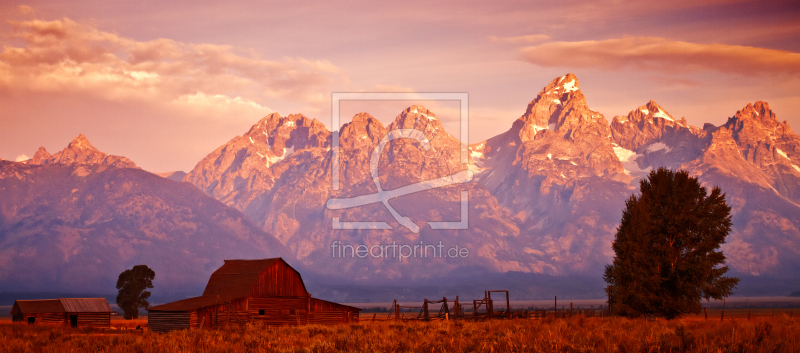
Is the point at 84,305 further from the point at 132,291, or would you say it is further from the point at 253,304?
the point at 132,291

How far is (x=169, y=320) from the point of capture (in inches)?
2158

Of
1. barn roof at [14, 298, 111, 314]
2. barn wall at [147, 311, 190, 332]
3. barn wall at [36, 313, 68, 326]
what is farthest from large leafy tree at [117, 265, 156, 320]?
barn wall at [147, 311, 190, 332]

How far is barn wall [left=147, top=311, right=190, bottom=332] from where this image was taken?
176 feet

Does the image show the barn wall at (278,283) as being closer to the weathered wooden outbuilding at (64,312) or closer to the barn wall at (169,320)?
the barn wall at (169,320)

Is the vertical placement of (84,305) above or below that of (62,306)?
below

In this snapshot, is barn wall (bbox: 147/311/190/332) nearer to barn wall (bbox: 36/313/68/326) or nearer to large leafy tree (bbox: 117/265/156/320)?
barn wall (bbox: 36/313/68/326)

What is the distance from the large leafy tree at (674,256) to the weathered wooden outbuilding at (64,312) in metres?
52.3

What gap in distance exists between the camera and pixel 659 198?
45.1 metres

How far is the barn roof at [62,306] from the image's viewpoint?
7186cm

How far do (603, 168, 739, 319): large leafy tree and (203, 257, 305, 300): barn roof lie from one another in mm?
31046

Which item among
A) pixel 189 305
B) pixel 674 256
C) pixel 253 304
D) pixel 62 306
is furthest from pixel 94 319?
pixel 674 256

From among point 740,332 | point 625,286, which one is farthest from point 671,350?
point 625,286

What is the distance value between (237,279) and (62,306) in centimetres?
2159

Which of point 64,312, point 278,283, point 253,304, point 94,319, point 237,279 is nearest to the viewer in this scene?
point 253,304
